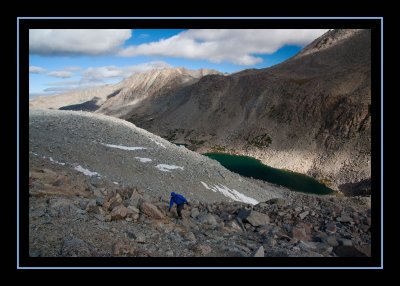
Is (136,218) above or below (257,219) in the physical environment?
above

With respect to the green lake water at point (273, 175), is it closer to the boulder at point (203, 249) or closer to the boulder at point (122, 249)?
the boulder at point (203, 249)

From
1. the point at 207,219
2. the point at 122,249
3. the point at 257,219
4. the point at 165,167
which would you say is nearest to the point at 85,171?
the point at 165,167

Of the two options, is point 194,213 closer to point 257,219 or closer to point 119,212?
point 257,219

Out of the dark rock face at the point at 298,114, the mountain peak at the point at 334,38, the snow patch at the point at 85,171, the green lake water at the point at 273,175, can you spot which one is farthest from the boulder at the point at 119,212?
the mountain peak at the point at 334,38
